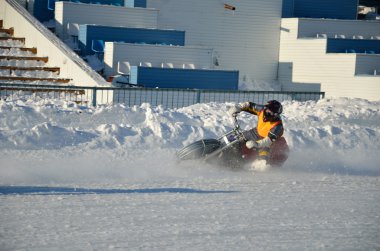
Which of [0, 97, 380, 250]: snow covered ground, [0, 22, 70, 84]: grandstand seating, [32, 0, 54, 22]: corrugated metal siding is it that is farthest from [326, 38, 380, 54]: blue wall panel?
[0, 22, 70, 84]: grandstand seating

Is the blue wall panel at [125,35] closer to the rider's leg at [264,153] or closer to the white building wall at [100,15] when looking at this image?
the white building wall at [100,15]

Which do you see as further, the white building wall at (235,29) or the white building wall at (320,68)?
the white building wall at (235,29)

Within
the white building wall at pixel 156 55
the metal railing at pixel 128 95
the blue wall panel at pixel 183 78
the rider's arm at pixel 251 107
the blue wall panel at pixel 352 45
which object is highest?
the blue wall panel at pixel 352 45

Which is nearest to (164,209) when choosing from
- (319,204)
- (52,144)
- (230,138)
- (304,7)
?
(319,204)

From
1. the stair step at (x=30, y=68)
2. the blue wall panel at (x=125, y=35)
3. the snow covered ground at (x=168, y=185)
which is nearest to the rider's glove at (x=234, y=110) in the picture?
the snow covered ground at (x=168, y=185)

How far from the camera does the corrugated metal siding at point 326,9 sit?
33812mm

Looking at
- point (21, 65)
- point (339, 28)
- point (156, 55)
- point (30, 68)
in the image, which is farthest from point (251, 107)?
point (339, 28)

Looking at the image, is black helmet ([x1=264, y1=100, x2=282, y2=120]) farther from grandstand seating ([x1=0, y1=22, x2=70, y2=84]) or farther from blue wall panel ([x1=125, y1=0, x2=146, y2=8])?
blue wall panel ([x1=125, y1=0, x2=146, y2=8])

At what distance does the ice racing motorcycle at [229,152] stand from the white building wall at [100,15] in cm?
1517

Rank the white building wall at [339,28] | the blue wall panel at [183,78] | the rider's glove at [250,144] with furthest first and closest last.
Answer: the white building wall at [339,28]
the blue wall panel at [183,78]
the rider's glove at [250,144]

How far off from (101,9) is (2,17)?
11.2ft

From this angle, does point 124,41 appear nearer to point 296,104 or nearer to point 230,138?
point 296,104

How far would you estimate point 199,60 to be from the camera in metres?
27.9

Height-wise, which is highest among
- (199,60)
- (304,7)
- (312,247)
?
(304,7)
